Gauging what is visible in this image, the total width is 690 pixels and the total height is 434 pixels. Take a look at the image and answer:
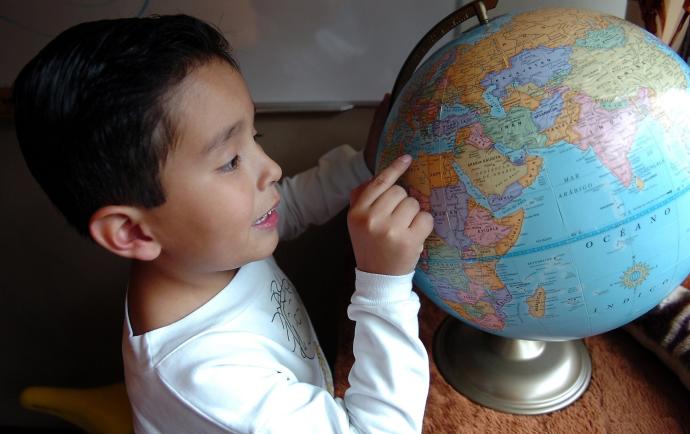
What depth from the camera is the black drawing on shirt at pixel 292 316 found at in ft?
2.68

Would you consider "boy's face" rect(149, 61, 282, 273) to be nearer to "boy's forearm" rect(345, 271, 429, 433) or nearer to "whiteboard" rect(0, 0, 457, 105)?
"boy's forearm" rect(345, 271, 429, 433)

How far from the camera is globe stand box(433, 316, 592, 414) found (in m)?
0.76

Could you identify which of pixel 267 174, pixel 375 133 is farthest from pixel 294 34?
pixel 267 174

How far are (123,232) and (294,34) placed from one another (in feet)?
1.78

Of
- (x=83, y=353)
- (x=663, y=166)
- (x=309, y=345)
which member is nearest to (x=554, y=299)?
(x=663, y=166)

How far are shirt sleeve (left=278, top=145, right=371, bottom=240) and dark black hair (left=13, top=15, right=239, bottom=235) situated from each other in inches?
15.3

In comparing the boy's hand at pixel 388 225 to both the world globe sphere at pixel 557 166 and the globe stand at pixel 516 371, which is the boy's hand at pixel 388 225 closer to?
the world globe sphere at pixel 557 166

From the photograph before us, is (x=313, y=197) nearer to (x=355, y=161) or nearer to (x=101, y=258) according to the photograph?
(x=355, y=161)

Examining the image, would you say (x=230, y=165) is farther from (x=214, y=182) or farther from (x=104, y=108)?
(x=104, y=108)

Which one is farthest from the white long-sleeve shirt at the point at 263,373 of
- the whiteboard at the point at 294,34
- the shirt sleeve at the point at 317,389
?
the whiteboard at the point at 294,34

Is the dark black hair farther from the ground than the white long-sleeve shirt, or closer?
farther from the ground

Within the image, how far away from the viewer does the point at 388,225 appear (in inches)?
24.3

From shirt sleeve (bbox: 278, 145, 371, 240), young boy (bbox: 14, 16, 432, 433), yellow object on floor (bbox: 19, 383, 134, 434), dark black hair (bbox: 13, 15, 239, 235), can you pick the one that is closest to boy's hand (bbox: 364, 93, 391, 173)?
shirt sleeve (bbox: 278, 145, 371, 240)

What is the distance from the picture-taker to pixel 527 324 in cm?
63
